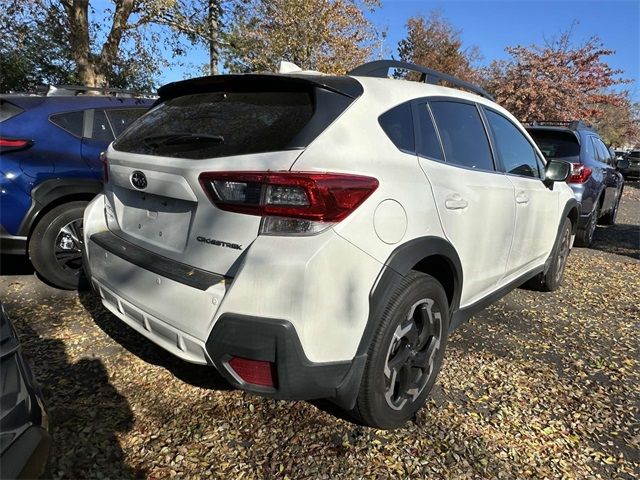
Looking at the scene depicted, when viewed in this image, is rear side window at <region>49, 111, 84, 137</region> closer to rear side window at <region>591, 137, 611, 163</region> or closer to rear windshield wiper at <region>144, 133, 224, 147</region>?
rear windshield wiper at <region>144, 133, 224, 147</region>

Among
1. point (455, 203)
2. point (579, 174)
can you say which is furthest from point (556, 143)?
point (455, 203)

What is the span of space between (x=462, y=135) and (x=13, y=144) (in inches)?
132

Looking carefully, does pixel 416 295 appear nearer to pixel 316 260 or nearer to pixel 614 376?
pixel 316 260

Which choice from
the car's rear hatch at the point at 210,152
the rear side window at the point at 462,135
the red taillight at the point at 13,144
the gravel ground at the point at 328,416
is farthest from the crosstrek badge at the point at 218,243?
the red taillight at the point at 13,144

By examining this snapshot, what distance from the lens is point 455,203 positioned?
8.07 feet

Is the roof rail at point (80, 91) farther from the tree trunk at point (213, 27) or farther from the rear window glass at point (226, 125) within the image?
the tree trunk at point (213, 27)

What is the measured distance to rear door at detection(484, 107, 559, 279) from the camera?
3.30 m

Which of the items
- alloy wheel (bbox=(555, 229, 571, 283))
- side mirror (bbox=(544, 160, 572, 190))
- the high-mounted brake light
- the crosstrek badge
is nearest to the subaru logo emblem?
the crosstrek badge

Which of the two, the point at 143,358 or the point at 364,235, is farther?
the point at 143,358

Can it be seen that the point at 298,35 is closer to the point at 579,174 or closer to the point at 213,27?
the point at 213,27

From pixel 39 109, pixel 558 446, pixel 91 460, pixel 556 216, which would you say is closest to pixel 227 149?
pixel 91 460

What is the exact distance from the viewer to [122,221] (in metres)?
2.50

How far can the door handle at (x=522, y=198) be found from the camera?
3246 millimetres

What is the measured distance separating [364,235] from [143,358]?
186cm
